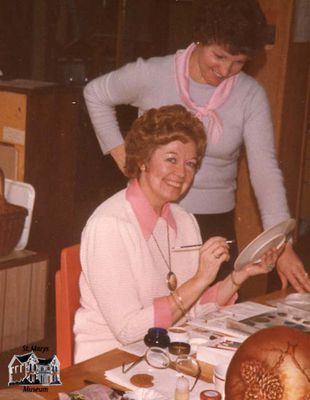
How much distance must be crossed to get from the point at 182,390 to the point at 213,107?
1217 millimetres

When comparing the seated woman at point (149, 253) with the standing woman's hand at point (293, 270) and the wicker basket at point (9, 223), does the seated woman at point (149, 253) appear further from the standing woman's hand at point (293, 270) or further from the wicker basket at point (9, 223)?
the wicker basket at point (9, 223)

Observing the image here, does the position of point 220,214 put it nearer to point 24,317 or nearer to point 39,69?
point 24,317

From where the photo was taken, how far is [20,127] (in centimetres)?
360

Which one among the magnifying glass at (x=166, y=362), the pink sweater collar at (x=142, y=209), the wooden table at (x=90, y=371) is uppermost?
the pink sweater collar at (x=142, y=209)

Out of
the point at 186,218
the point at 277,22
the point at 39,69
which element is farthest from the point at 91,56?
the point at 186,218

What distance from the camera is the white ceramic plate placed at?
6.38ft

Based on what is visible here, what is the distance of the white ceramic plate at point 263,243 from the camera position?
76.6 inches

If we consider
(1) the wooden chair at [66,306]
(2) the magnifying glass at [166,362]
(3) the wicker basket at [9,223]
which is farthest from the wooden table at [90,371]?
(3) the wicker basket at [9,223]

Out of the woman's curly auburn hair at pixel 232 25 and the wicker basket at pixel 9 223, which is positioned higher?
the woman's curly auburn hair at pixel 232 25

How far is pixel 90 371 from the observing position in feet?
5.16

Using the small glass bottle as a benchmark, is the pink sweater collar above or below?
above

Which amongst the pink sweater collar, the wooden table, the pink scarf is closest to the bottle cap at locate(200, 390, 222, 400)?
the wooden table

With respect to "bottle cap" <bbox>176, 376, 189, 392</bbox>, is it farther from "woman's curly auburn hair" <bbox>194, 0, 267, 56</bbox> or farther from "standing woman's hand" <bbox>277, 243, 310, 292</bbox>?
"woman's curly auburn hair" <bbox>194, 0, 267, 56</bbox>

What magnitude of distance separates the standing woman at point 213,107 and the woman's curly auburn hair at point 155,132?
10.7 inches
